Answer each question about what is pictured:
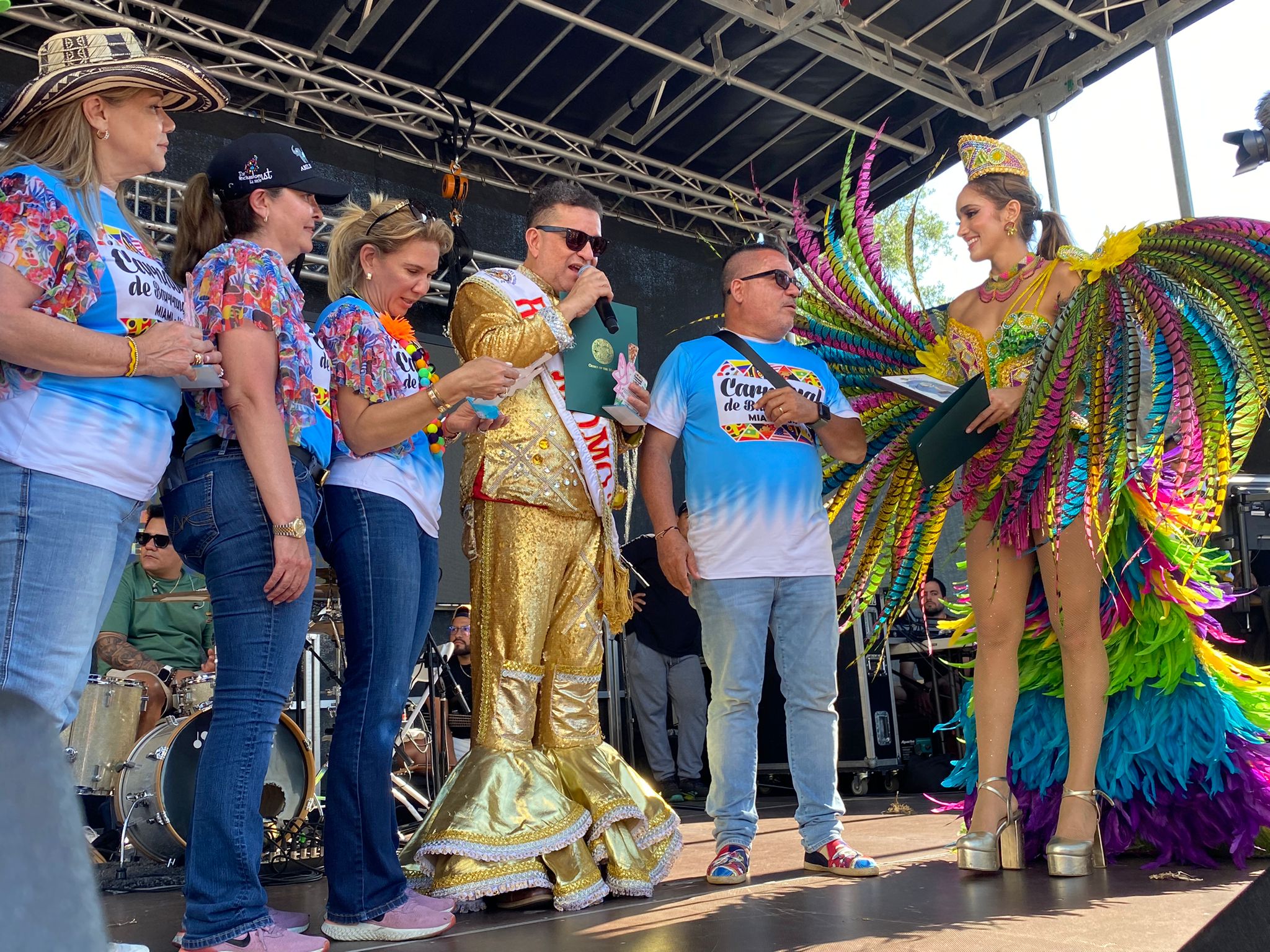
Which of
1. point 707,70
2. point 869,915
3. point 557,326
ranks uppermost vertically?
point 707,70

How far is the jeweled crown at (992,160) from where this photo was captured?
3.09 meters

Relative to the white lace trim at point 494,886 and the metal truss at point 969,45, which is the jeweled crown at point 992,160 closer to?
the white lace trim at point 494,886

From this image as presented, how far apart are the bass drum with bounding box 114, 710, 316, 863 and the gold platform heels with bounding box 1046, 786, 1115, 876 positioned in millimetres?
2581

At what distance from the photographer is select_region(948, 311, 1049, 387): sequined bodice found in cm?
289

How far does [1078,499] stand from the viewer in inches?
102

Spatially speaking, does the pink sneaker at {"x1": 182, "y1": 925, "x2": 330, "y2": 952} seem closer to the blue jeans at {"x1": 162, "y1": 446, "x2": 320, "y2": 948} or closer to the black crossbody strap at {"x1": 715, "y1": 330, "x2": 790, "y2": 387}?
the blue jeans at {"x1": 162, "y1": 446, "x2": 320, "y2": 948}

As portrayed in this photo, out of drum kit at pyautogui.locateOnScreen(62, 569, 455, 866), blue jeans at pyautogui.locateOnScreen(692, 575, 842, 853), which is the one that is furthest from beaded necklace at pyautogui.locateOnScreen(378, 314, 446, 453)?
drum kit at pyautogui.locateOnScreen(62, 569, 455, 866)

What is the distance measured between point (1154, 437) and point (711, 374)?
1.20m

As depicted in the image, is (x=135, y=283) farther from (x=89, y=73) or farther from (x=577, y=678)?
(x=577, y=678)

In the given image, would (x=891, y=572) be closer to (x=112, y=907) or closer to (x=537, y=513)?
(x=537, y=513)

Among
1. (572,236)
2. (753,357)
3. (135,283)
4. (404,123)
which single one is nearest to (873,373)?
(753,357)

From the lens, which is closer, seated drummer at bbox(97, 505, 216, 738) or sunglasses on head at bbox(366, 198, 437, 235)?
sunglasses on head at bbox(366, 198, 437, 235)

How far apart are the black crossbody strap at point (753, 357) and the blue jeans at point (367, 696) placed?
3.97 feet

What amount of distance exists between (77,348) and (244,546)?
1.48 ft
